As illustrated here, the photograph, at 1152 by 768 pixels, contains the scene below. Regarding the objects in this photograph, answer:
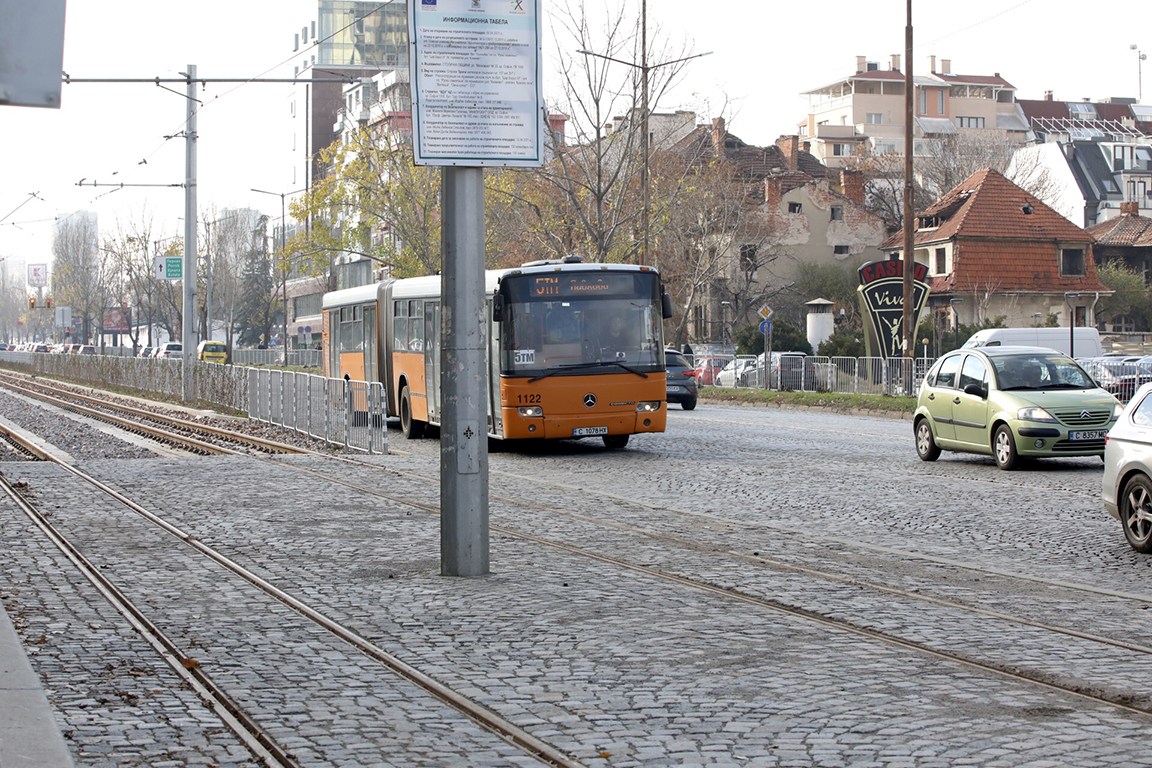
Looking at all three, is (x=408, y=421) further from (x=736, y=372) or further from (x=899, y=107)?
(x=899, y=107)

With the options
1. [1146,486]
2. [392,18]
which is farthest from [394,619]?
[392,18]

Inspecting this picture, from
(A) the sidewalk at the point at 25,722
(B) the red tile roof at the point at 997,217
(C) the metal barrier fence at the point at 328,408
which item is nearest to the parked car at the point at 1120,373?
(C) the metal barrier fence at the point at 328,408

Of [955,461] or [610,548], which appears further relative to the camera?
[955,461]

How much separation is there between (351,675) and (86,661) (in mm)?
1359

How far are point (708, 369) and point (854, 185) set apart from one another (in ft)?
108

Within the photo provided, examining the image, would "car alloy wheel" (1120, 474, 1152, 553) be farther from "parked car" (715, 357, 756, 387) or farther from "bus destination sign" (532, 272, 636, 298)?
"parked car" (715, 357, 756, 387)

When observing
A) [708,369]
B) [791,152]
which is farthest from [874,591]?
[791,152]

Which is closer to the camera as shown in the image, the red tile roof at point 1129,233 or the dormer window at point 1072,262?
the dormer window at point 1072,262

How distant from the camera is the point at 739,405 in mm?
40906

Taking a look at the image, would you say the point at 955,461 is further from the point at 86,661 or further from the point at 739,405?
the point at 739,405

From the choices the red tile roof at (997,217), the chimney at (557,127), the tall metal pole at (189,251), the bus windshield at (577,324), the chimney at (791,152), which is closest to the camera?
the bus windshield at (577,324)

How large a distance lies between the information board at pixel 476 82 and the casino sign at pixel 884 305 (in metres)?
31.1

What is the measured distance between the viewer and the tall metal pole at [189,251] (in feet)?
121

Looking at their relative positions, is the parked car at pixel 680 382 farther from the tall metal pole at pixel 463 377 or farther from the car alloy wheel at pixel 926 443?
the tall metal pole at pixel 463 377
